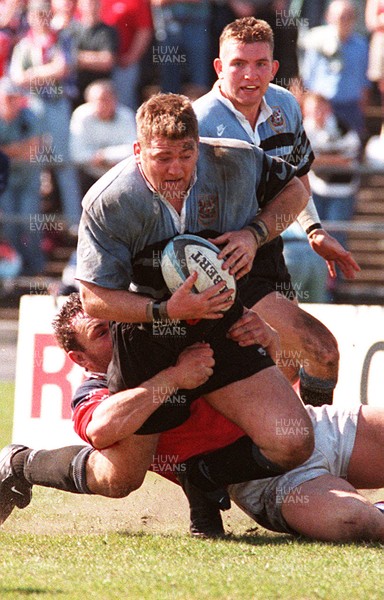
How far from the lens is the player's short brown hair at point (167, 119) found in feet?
17.8

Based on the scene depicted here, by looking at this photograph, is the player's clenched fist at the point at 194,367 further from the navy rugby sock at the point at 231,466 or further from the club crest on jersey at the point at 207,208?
the club crest on jersey at the point at 207,208

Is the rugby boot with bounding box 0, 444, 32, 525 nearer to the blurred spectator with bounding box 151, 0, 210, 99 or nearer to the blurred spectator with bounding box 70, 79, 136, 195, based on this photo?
the blurred spectator with bounding box 70, 79, 136, 195

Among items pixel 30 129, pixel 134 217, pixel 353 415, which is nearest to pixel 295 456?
pixel 353 415

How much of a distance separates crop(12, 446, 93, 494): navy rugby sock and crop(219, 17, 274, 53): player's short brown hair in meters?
2.43

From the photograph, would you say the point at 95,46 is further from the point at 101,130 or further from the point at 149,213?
the point at 149,213

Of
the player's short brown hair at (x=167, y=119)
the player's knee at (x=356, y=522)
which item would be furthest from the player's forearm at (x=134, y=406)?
the player's short brown hair at (x=167, y=119)

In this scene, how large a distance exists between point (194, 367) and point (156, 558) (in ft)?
2.99

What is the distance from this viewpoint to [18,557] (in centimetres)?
536

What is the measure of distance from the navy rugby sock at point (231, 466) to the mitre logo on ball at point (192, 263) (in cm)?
80

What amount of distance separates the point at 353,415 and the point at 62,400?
8.10 ft

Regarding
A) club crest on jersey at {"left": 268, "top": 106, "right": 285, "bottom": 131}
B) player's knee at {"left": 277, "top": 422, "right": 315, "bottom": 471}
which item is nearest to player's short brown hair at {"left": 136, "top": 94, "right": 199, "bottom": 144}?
player's knee at {"left": 277, "top": 422, "right": 315, "bottom": 471}

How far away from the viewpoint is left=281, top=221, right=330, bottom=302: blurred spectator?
1079cm

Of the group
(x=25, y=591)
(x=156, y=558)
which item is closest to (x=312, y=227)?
(x=156, y=558)

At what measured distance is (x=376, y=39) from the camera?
13.6 meters
